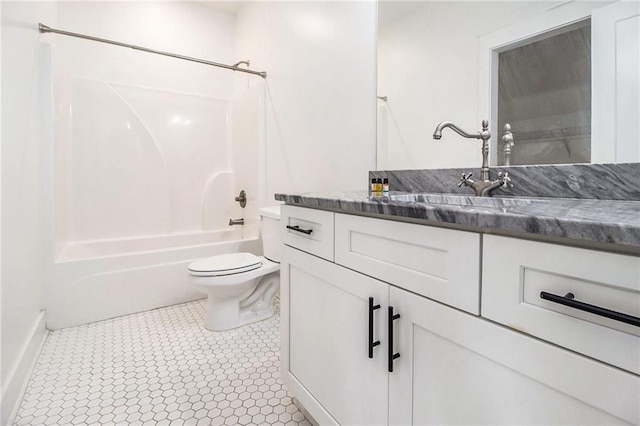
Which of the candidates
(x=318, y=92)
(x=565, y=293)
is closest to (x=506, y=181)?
(x=565, y=293)

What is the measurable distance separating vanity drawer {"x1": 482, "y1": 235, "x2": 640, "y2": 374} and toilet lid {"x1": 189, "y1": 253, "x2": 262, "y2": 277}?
1.52m

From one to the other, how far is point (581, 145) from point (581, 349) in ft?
2.49

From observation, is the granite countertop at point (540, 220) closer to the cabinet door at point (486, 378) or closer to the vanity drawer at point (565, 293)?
the vanity drawer at point (565, 293)

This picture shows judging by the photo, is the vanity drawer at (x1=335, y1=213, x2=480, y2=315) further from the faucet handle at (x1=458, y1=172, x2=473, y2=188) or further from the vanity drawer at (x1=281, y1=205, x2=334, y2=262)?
the faucet handle at (x1=458, y1=172, x2=473, y2=188)

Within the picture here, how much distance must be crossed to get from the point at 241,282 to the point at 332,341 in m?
1.04

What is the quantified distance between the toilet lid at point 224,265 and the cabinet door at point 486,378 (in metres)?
1.28

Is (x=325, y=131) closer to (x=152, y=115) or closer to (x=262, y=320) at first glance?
(x=262, y=320)

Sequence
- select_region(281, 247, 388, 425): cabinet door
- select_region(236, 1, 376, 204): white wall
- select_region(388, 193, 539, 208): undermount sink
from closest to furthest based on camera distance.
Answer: select_region(281, 247, 388, 425): cabinet door, select_region(388, 193, 539, 208): undermount sink, select_region(236, 1, 376, 204): white wall

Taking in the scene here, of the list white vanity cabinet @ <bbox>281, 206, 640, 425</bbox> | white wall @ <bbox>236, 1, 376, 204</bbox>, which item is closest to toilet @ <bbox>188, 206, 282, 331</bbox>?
white wall @ <bbox>236, 1, 376, 204</bbox>

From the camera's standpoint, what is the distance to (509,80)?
1151mm

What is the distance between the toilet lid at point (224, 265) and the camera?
1.83 meters

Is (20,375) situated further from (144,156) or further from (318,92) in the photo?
(318,92)

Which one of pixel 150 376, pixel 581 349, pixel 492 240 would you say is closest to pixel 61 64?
pixel 150 376

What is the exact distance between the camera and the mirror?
0.92 meters
